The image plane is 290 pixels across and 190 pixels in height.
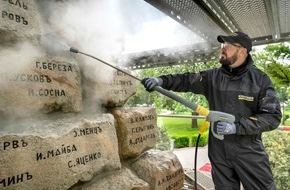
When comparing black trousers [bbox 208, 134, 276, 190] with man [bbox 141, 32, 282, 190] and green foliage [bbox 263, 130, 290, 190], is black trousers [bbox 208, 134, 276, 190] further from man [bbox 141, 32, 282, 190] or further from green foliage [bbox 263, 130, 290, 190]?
green foliage [bbox 263, 130, 290, 190]

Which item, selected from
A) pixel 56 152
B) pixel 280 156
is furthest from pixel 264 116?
pixel 280 156

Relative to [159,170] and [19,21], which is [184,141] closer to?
[159,170]

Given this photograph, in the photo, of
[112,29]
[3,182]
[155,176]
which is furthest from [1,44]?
[155,176]

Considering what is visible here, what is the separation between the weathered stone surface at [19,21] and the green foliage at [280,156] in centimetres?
418

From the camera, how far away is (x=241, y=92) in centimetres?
232

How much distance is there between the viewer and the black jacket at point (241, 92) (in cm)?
220

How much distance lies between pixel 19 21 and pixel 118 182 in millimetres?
1072

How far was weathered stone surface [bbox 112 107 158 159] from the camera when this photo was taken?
182 centimetres

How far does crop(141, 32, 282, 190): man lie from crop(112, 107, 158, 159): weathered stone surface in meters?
0.24

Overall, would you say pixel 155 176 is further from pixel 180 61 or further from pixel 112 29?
pixel 180 61

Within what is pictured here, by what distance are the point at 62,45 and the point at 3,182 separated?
78 centimetres

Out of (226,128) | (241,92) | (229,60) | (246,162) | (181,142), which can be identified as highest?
(229,60)

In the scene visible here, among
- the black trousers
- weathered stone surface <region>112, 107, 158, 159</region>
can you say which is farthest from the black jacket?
weathered stone surface <region>112, 107, 158, 159</region>

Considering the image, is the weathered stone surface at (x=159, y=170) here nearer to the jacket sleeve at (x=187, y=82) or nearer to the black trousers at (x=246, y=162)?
the black trousers at (x=246, y=162)
